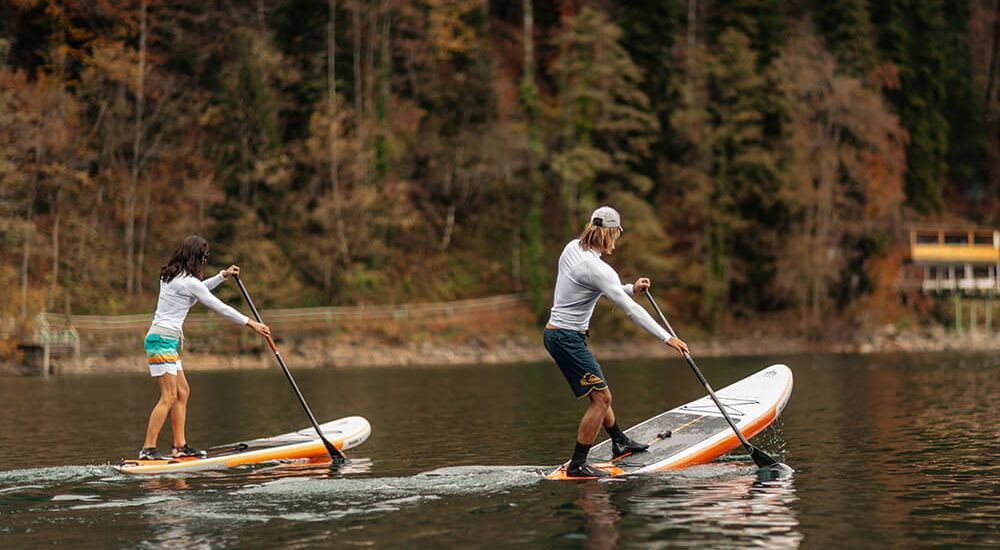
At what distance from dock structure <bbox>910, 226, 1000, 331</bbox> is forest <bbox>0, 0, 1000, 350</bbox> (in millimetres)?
3726

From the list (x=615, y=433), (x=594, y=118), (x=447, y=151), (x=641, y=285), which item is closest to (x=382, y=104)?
(x=447, y=151)

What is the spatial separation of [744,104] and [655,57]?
18.1 ft

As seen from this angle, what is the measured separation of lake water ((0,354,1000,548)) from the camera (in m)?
9.63

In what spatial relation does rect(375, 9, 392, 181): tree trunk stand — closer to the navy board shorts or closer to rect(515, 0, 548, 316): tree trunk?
rect(515, 0, 548, 316): tree trunk

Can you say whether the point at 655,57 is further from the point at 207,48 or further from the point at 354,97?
the point at 207,48

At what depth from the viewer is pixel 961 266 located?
77.1m

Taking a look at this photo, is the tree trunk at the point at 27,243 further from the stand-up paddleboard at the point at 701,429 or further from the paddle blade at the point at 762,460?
the paddle blade at the point at 762,460

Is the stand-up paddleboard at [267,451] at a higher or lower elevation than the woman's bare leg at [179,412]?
lower

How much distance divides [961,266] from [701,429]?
2720 inches

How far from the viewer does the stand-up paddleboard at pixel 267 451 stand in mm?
13945

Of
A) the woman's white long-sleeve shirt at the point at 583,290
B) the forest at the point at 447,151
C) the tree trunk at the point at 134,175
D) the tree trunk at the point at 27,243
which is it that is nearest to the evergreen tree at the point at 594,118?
the forest at the point at 447,151

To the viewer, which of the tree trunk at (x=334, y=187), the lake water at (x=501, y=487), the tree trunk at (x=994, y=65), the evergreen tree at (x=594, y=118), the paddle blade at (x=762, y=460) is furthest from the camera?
Result: the tree trunk at (x=994, y=65)

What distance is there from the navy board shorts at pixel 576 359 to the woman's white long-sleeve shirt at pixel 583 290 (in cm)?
11

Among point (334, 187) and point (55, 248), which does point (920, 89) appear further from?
point (55, 248)
